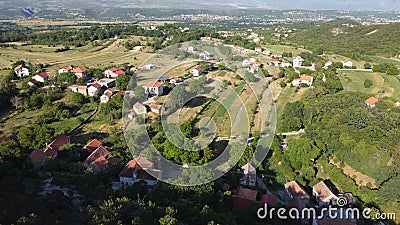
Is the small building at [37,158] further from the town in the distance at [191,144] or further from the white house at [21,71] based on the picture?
the white house at [21,71]

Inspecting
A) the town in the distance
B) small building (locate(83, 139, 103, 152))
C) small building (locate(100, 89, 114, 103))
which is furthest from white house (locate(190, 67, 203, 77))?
small building (locate(83, 139, 103, 152))

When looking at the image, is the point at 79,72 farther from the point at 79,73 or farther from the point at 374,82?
the point at 374,82

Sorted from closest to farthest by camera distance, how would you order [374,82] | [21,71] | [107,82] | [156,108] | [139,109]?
[139,109] → [156,108] → [107,82] → [21,71] → [374,82]

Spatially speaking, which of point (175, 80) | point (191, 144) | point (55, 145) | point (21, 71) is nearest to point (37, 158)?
point (55, 145)

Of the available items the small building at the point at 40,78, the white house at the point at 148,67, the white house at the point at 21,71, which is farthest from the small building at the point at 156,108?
the white house at the point at 21,71

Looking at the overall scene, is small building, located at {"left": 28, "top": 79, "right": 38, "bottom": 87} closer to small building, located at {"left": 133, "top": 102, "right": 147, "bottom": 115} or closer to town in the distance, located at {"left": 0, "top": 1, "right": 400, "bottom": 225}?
town in the distance, located at {"left": 0, "top": 1, "right": 400, "bottom": 225}

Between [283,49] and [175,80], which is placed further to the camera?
[283,49]
